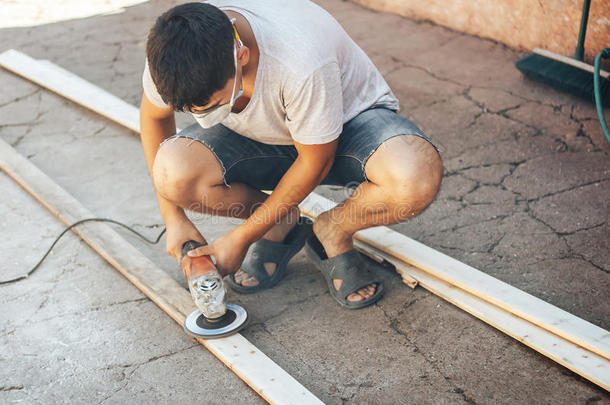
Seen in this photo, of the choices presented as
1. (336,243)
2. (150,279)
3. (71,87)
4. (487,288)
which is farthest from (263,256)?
(71,87)

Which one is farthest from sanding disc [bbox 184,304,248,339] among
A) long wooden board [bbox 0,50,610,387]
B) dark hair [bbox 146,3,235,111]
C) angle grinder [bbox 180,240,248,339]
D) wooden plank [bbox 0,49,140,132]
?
wooden plank [bbox 0,49,140,132]

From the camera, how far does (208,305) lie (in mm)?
1829

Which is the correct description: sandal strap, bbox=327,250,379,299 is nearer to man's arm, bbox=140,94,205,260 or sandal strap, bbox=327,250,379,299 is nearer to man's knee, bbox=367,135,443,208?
man's knee, bbox=367,135,443,208

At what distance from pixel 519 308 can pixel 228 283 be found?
1.02 metres

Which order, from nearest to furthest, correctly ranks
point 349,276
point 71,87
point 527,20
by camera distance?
point 349,276
point 527,20
point 71,87

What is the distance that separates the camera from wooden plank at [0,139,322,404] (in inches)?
66.4

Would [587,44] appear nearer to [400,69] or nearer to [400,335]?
[400,69]

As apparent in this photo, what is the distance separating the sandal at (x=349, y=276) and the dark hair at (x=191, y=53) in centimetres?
82

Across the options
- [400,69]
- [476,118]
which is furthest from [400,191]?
[400,69]

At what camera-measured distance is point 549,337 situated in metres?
1.76

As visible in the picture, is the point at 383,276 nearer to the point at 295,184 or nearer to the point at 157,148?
the point at 295,184

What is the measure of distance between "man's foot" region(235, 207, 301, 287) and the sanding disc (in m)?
0.19

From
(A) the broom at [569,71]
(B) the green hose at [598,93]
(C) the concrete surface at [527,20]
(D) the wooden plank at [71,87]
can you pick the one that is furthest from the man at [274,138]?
(C) the concrete surface at [527,20]

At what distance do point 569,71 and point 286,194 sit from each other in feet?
7.00
